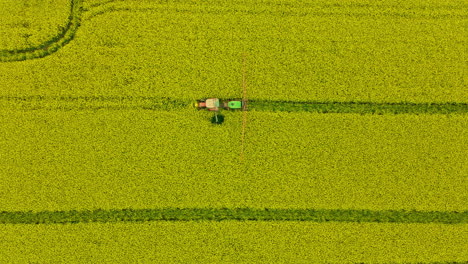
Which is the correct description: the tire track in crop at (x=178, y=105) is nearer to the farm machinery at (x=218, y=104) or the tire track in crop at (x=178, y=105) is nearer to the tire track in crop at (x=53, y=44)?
the farm machinery at (x=218, y=104)

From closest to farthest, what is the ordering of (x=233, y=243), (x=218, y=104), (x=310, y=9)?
(x=233, y=243) < (x=218, y=104) < (x=310, y=9)

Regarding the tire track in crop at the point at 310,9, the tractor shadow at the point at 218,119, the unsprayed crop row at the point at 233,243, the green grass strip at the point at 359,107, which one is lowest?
the unsprayed crop row at the point at 233,243

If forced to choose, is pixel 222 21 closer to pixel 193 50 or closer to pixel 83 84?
pixel 193 50

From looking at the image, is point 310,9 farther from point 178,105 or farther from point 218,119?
point 178,105

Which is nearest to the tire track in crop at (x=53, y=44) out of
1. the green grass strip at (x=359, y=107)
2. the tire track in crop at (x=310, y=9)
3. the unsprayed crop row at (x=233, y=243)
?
the tire track in crop at (x=310, y=9)

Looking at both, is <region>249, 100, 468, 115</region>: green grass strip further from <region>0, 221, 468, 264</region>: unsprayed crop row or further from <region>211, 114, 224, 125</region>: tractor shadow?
<region>0, 221, 468, 264</region>: unsprayed crop row

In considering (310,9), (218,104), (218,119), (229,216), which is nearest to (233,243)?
(229,216)
